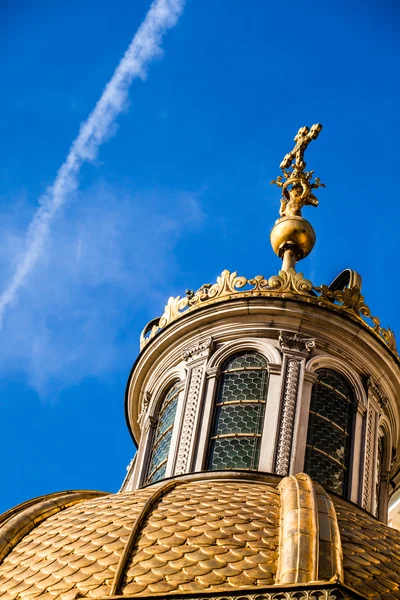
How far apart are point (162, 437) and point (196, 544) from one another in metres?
7.49

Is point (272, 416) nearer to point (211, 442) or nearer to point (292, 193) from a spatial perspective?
point (211, 442)

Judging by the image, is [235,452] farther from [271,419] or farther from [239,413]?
[239,413]

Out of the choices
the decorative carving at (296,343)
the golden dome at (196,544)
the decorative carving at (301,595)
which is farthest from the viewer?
the decorative carving at (296,343)

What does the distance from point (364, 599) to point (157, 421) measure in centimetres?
1080

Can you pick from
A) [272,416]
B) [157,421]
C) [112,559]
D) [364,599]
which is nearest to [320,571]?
[364,599]

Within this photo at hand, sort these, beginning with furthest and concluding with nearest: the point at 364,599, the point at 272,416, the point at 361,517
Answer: the point at 272,416 < the point at 361,517 < the point at 364,599

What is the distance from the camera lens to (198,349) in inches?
1266

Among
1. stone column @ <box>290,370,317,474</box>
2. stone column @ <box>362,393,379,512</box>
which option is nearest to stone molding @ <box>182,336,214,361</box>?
stone column @ <box>290,370,317,474</box>

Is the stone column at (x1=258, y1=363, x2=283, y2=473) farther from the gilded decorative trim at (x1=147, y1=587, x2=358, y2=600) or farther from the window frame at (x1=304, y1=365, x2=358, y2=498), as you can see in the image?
the gilded decorative trim at (x1=147, y1=587, x2=358, y2=600)

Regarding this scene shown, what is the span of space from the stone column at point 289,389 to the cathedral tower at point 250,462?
25mm

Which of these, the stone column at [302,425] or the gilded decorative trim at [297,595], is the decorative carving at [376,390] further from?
the gilded decorative trim at [297,595]

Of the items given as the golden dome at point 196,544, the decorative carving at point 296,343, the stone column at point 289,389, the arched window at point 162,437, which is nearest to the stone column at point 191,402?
the arched window at point 162,437

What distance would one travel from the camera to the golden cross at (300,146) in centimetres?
3628

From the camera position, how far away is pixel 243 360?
104 feet
